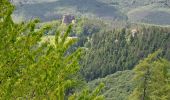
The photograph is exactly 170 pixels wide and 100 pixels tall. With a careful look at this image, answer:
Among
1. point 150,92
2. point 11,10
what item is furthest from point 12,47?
point 150,92

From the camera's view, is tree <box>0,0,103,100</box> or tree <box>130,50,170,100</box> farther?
tree <box>130,50,170,100</box>

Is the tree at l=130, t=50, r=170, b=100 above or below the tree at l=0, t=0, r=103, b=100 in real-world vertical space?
below

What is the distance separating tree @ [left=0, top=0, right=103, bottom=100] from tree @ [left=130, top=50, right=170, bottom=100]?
133ft

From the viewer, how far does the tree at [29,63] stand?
9562 millimetres

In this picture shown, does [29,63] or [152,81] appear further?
[152,81]

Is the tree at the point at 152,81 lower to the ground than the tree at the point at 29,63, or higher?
lower

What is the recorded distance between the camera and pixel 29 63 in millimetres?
10016

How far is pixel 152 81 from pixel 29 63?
1884 inches

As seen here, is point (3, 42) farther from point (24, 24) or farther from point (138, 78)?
point (138, 78)

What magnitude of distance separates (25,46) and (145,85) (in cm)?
4939

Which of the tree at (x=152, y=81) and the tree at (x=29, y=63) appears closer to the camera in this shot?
the tree at (x=29, y=63)

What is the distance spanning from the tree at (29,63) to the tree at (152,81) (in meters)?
40.4

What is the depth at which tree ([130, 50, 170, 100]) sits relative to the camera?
52.1m

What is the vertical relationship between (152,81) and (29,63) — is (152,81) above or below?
below
